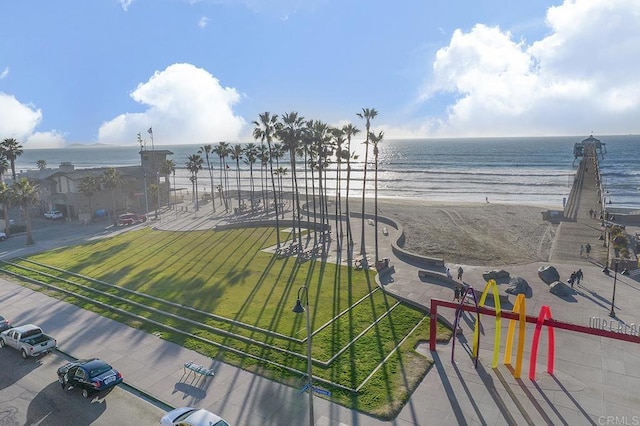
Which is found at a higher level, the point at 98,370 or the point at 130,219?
the point at 130,219

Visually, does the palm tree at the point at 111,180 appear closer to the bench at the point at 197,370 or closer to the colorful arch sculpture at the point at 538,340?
the bench at the point at 197,370

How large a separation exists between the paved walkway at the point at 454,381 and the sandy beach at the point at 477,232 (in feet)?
39.6

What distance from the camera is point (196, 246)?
4669cm

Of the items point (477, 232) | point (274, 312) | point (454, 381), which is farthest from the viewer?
point (477, 232)

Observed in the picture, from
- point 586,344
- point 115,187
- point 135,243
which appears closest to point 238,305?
point 586,344

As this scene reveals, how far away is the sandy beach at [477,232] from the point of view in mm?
41812

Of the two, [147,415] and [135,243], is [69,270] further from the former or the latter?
[147,415]

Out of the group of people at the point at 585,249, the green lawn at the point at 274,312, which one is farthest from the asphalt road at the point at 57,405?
the group of people at the point at 585,249

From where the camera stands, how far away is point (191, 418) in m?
16.0

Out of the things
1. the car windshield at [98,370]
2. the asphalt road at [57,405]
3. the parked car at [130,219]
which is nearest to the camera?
the asphalt road at [57,405]

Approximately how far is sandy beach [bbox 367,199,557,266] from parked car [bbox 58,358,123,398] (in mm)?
29541

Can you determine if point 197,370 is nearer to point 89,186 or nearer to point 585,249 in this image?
point 585,249

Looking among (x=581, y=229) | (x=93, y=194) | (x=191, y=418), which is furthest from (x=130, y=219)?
(x=581, y=229)

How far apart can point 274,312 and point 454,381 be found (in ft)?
41.2
